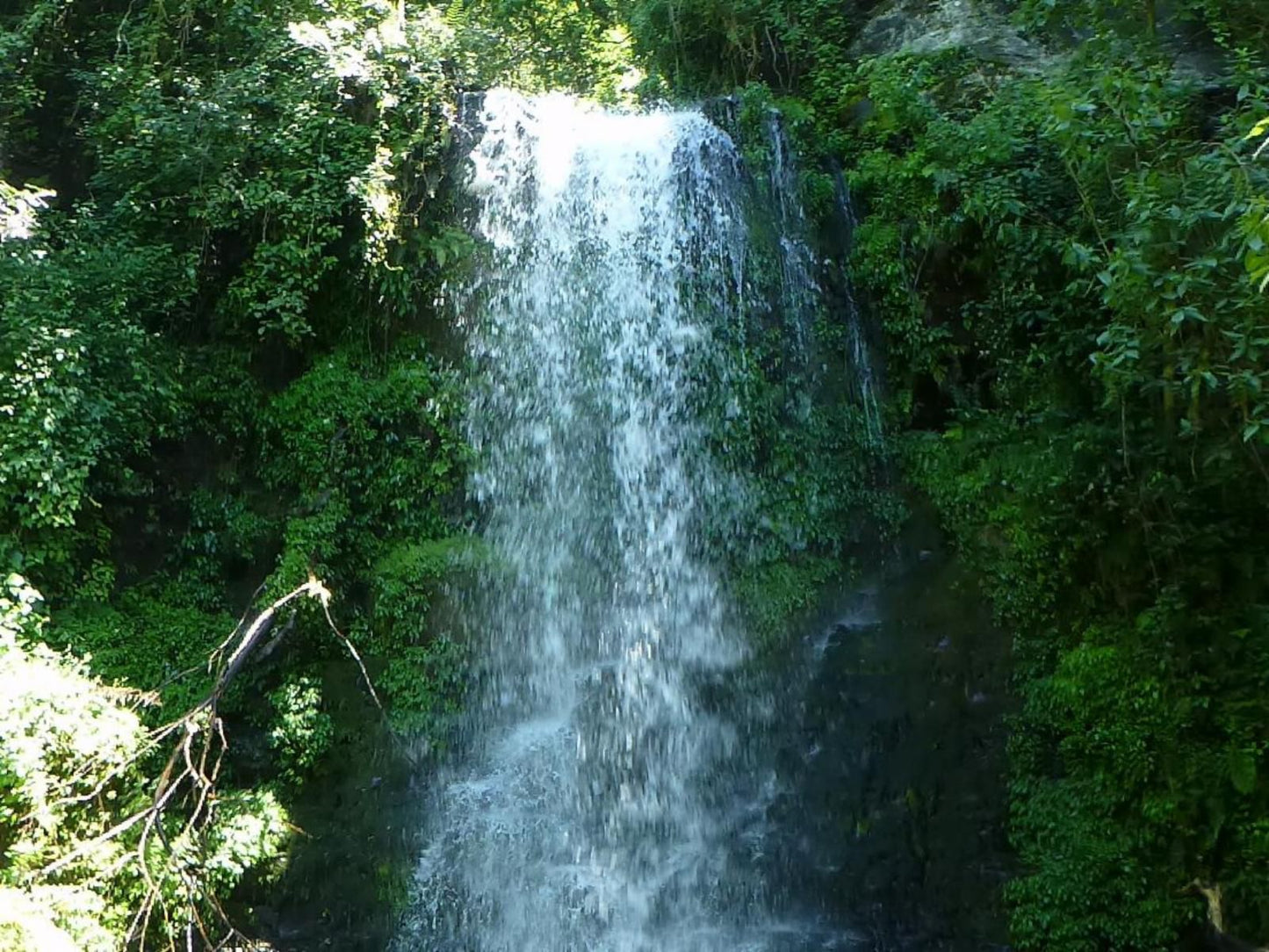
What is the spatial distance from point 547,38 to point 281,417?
10.2 metres

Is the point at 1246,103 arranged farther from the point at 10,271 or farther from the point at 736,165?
the point at 10,271

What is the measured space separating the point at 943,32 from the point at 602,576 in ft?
23.8

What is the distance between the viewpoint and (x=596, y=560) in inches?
341

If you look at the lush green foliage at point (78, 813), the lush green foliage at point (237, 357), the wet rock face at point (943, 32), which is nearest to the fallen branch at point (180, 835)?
the lush green foliage at point (78, 813)

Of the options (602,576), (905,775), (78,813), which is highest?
(602,576)

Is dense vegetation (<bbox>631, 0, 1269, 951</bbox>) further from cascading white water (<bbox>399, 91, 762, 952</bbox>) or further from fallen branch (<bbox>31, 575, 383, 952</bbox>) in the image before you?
fallen branch (<bbox>31, 575, 383, 952</bbox>)

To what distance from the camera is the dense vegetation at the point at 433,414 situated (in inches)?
246

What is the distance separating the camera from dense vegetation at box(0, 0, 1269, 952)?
20.5 ft

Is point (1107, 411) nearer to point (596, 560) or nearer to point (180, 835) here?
point (596, 560)

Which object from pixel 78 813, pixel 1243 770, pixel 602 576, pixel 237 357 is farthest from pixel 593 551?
pixel 1243 770

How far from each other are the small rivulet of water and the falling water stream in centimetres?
2

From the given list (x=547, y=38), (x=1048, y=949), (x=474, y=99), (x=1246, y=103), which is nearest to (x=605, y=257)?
(x=474, y=99)

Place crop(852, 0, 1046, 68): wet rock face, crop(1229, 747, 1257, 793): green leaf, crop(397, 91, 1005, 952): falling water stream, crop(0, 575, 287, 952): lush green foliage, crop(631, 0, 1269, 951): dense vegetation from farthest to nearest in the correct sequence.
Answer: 1. crop(852, 0, 1046, 68): wet rock face
2. crop(397, 91, 1005, 952): falling water stream
3. crop(631, 0, 1269, 951): dense vegetation
4. crop(1229, 747, 1257, 793): green leaf
5. crop(0, 575, 287, 952): lush green foliage

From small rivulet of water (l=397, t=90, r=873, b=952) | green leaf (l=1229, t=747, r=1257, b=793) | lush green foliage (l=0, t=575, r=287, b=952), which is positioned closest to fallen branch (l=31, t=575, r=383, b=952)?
lush green foliage (l=0, t=575, r=287, b=952)
